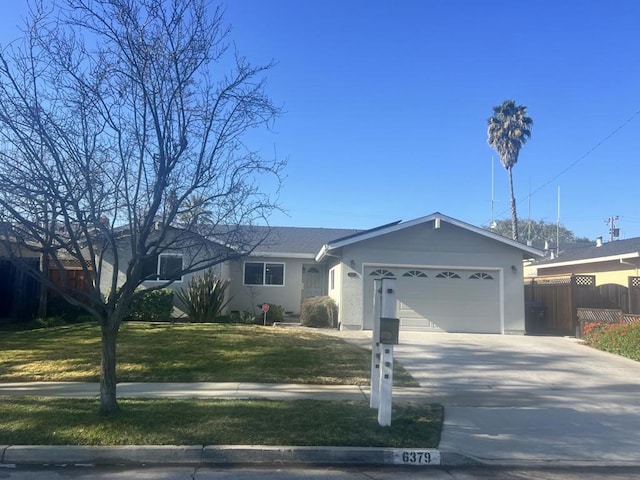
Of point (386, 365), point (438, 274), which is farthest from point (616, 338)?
point (386, 365)

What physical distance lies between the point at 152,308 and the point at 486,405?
1253 cm

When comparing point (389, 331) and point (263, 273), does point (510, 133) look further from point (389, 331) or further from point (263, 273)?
point (389, 331)

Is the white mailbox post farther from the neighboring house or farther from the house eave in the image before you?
the neighboring house

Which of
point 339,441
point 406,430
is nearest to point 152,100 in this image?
point 339,441

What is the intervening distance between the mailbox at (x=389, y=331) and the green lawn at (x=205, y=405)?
1078mm

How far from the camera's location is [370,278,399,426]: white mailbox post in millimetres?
6633

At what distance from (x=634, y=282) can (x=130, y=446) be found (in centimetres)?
1665

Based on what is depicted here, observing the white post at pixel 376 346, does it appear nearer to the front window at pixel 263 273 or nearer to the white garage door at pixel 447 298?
the white garage door at pixel 447 298

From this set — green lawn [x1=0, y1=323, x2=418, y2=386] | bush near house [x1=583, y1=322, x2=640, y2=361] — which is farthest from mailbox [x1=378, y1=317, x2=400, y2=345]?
bush near house [x1=583, y1=322, x2=640, y2=361]

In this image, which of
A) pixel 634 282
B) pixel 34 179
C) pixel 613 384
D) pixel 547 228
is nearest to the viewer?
pixel 34 179

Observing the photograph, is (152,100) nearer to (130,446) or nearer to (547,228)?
(130,446)

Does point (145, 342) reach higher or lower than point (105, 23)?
lower

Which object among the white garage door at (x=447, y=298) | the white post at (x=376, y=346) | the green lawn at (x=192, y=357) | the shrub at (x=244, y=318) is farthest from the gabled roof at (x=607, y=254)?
the white post at (x=376, y=346)

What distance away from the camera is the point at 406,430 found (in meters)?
6.57
